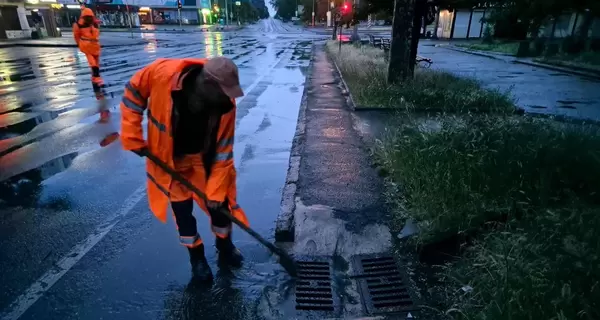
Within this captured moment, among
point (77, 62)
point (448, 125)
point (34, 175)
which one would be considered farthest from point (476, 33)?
point (34, 175)

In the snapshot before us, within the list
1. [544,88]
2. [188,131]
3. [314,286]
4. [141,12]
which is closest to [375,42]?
[544,88]

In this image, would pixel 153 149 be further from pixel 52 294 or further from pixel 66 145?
pixel 66 145

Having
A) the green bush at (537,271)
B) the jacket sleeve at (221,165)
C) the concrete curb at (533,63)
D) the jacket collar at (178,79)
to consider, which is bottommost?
the concrete curb at (533,63)

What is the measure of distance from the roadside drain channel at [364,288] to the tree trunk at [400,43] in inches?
256

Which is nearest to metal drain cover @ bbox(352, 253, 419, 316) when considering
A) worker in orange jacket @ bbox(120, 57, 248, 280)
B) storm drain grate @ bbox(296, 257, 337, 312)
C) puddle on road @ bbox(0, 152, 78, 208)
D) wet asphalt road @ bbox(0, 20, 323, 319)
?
storm drain grate @ bbox(296, 257, 337, 312)

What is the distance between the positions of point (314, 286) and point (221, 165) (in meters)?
1.15

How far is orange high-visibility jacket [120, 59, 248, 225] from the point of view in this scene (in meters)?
2.38

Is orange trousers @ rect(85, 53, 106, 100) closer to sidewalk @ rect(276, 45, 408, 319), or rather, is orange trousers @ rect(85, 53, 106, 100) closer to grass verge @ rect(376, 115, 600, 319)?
sidewalk @ rect(276, 45, 408, 319)

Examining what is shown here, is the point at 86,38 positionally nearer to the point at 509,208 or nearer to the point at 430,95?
the point at 430,95

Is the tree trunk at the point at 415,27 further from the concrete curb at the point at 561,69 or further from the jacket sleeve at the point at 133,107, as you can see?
the concrete curb at the point at 561,69

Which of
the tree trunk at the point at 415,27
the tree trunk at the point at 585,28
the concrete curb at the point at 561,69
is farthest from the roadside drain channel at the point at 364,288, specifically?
the tree trunk at the point at 585,28

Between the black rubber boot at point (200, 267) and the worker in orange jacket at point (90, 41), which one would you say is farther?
the worker in orange jacket at point (90, 41)

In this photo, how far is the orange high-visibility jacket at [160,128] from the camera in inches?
93.7

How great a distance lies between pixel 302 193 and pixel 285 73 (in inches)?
402
